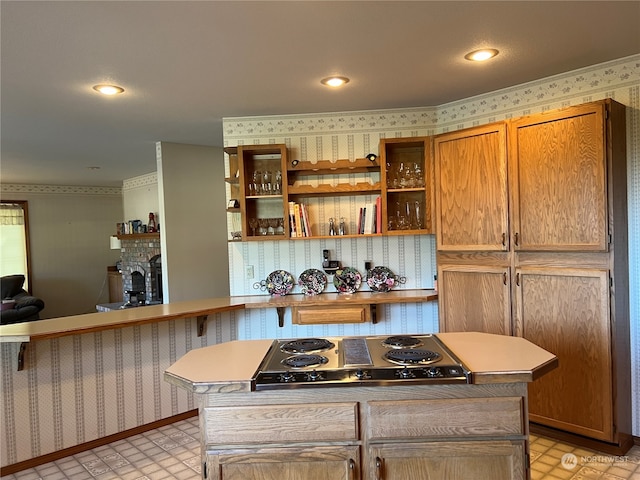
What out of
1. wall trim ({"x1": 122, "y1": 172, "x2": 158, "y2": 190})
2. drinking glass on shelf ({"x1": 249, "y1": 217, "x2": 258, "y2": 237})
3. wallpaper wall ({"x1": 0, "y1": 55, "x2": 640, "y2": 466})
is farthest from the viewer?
wall trim ({"x1": 122, "y1": 172, "x2": 158, "y2": 190})

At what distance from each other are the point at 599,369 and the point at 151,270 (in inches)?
235

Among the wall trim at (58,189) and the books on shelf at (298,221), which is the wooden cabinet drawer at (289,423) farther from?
the wall trim at (58,189)

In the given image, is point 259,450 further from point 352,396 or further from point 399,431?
point 399,431

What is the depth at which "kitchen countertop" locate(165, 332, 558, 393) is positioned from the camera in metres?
1.59

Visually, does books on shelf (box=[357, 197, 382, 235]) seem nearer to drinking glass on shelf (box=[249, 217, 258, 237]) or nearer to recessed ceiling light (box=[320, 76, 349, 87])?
drinking glass on shelf (box=[249, 217, 258, 237])

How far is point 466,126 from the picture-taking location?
132 inches

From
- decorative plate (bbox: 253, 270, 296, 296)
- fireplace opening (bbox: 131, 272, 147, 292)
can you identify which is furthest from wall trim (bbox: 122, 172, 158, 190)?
decorative plate (bbox: 253, 270, 296, 296)

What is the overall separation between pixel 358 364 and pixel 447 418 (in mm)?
373

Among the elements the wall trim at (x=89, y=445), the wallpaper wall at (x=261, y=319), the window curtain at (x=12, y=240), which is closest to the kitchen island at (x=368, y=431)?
the wallpaper wall at (x=261, y=319)

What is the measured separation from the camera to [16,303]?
671 cm

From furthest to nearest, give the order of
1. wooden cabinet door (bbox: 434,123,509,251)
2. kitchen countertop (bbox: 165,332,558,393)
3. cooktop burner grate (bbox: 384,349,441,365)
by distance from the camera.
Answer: wooden cabinet door (bbox: 434,123,509,251), cooktop burner grate (bbox: 384,349,441,365), kitchen countertop (bbox: 165,332,558,393)

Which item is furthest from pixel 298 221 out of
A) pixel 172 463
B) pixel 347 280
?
pixel 172 463

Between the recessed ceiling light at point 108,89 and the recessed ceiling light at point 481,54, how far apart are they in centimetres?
209

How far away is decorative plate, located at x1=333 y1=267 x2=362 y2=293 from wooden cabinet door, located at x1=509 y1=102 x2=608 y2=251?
1252 mm
